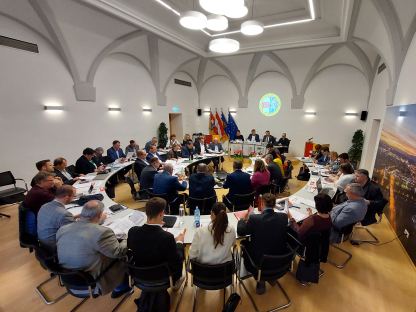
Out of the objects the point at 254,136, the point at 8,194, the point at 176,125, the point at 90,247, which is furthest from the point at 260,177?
the point at 176,125

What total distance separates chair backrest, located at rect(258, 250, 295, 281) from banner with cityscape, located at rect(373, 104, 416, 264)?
2755mm

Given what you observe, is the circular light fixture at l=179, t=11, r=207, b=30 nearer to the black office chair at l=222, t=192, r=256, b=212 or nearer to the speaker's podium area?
the speaker's podium area

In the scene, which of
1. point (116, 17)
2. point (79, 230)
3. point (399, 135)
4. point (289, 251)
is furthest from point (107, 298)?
point (116, 17)

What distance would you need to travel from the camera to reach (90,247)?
7.11 feet

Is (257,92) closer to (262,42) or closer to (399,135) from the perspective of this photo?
(262,42)

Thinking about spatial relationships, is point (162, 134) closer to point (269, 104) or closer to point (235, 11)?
point (269, 104)

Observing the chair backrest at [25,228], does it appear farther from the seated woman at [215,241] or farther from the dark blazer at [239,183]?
the dark blazer at [239,183]

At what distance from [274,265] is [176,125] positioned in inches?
454

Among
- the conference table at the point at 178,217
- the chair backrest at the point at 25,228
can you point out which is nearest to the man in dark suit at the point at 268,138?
the conference table at the point at 178,217

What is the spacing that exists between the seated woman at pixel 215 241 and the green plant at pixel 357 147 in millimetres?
9860

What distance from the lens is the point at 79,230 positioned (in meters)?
2.16

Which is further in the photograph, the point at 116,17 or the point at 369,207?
the point at 116,17

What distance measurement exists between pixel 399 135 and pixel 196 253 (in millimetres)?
5126

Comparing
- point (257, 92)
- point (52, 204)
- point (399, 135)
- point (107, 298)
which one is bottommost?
point (107, 298)
